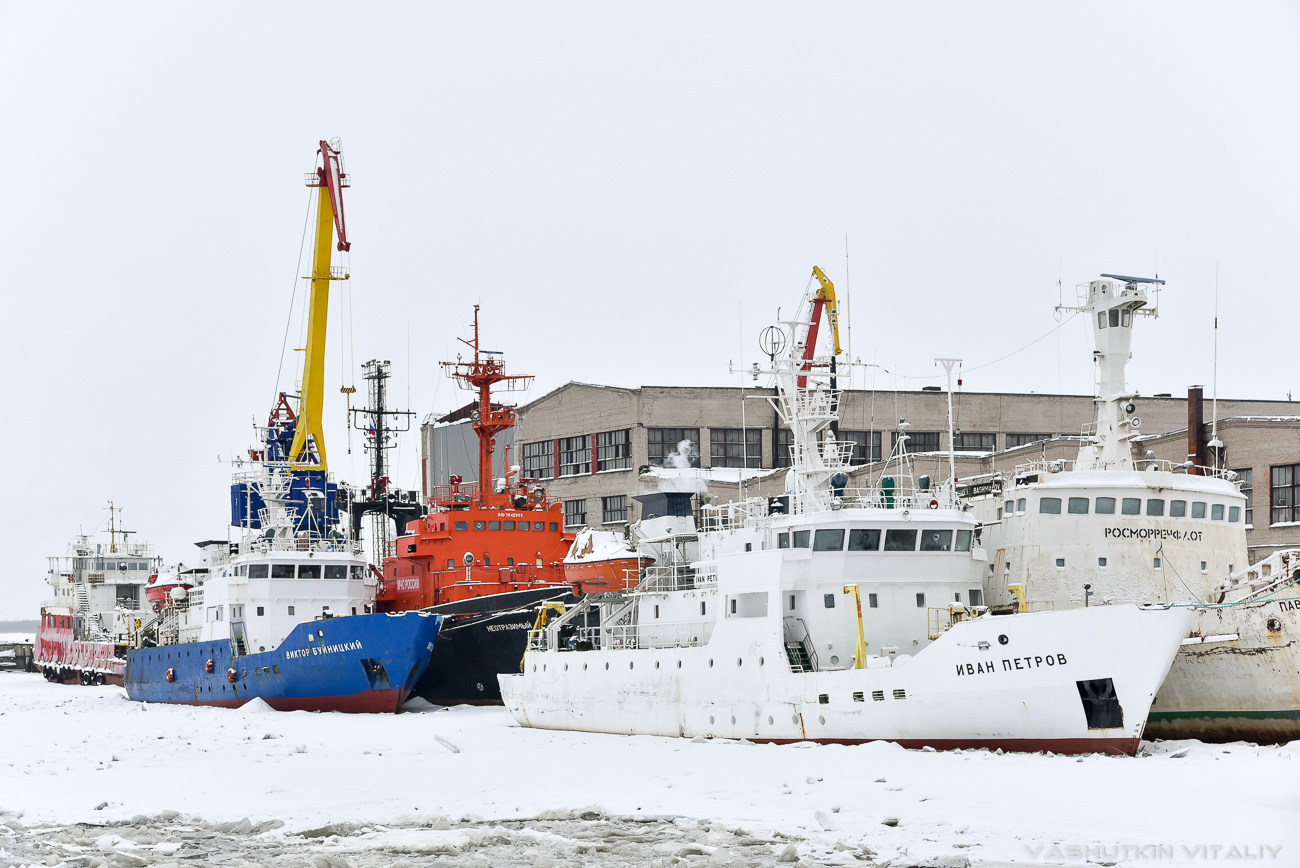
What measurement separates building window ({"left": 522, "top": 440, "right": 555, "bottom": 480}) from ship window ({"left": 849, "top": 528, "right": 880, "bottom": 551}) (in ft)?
127

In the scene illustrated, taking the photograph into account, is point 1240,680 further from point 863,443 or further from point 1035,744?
point 863,443

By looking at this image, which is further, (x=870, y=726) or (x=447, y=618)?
(x=447, y=618)

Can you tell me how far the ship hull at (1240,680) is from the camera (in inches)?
984

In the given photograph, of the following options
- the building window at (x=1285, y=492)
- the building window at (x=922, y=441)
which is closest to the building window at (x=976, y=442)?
the building window at (x=922, y=441)

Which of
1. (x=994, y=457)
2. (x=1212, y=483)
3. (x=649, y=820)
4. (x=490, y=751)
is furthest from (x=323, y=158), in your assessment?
(x=649, y=820)

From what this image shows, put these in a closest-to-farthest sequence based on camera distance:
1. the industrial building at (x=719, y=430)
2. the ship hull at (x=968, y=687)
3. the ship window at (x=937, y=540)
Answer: the ship hull at (x=968, y=687)
the ship window at (x=937, y=540)
the industrial building at (x=719, y=430)

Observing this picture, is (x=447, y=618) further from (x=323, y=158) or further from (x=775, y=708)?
(x=323, y=158)

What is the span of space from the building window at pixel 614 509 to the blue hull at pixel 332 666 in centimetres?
2195

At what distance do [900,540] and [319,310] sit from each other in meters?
29.2

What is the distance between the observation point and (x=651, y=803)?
Answer: 20.4m

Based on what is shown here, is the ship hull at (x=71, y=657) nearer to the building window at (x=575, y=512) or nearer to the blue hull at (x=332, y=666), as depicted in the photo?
the blue hull at (x=332, y=666)

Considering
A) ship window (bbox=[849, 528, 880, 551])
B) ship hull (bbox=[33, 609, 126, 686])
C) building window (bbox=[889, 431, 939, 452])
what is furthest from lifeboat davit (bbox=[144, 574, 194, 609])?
ship window (bbox=[849, 528, 880, 551])

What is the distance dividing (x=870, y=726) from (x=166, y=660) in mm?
30482

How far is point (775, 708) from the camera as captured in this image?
1067 inches
